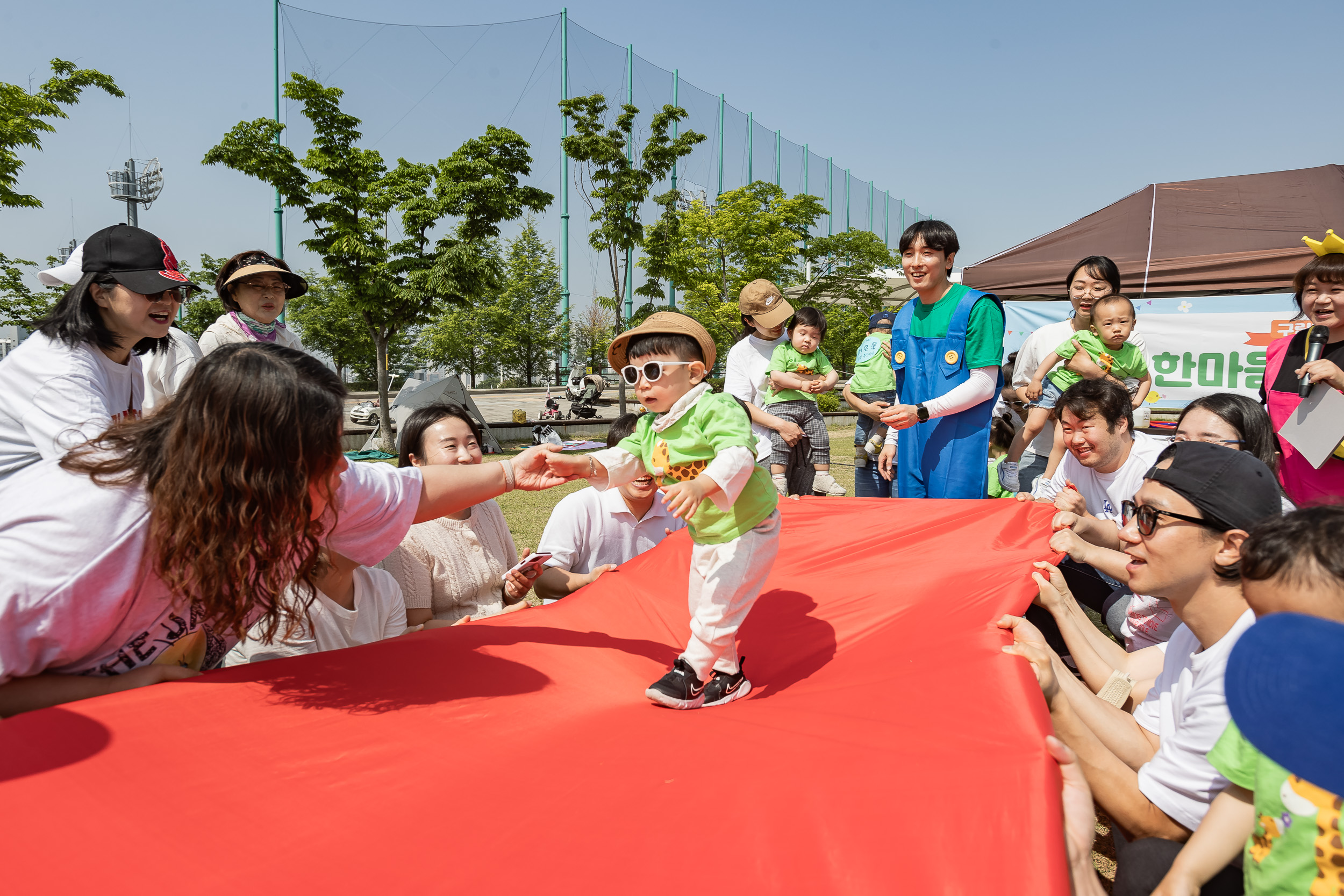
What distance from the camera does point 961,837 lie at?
135 cm

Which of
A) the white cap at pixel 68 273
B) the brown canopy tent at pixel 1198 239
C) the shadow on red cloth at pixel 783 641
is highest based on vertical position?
the brown canopy tent at pixel 1198 239

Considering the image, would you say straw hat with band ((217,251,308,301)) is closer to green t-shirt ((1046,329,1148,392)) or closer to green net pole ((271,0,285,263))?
green t-shirt ((1046,329,1148,392))

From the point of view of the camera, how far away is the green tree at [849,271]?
19.0 m

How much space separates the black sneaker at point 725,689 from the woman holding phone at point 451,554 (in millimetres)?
974

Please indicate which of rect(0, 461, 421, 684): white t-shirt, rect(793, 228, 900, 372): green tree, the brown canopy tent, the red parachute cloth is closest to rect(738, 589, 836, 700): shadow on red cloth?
the red parachute cloth

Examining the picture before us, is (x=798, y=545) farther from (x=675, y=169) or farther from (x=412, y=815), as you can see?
(x=675, y=169)

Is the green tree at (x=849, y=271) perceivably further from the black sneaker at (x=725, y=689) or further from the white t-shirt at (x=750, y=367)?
the black sneaker at (x=725, y=689)

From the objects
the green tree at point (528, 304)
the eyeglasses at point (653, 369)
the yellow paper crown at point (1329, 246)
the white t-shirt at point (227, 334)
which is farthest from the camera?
the green tree at point (528, 304)

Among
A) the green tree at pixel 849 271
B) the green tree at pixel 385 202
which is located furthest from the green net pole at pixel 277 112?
the green tree at pixel 849 271

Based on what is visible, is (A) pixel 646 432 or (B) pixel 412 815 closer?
(B) pixel 412 815

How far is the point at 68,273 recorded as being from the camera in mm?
2869

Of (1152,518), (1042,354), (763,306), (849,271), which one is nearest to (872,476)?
(763,306)

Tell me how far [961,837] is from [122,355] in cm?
301

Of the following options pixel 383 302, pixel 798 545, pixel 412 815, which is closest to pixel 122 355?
pixel 412 815
